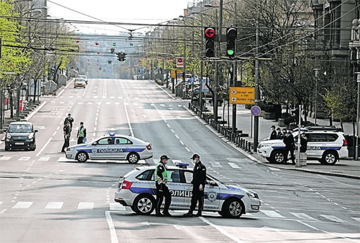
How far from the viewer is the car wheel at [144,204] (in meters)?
20.2

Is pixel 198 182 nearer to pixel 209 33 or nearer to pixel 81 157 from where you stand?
pixel 209 33

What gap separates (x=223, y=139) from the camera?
5934cm

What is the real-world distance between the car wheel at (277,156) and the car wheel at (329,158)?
7.80 ft

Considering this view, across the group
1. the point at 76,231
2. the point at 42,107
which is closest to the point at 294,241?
the point at 76,231

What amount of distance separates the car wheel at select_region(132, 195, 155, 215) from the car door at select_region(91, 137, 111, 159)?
19.9 metres

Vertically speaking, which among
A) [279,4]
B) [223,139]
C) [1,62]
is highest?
[279,4]

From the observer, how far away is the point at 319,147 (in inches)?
1694

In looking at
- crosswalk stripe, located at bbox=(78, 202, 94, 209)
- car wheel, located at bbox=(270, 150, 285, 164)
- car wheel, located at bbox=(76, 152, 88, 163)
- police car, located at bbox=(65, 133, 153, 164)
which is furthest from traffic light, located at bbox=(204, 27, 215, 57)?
car wheel, located at bbox=(270, 150, 285, 164)

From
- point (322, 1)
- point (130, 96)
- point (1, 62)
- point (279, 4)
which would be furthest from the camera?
point (130, 96)

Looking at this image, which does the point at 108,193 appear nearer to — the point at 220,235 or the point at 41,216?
the point at 41,216

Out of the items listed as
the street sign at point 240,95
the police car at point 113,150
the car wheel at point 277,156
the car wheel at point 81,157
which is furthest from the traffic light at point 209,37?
the street sign at point 240,95

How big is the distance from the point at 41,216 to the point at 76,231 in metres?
3.36

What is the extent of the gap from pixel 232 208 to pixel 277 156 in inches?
897

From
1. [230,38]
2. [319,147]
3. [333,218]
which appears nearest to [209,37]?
[230,38]
